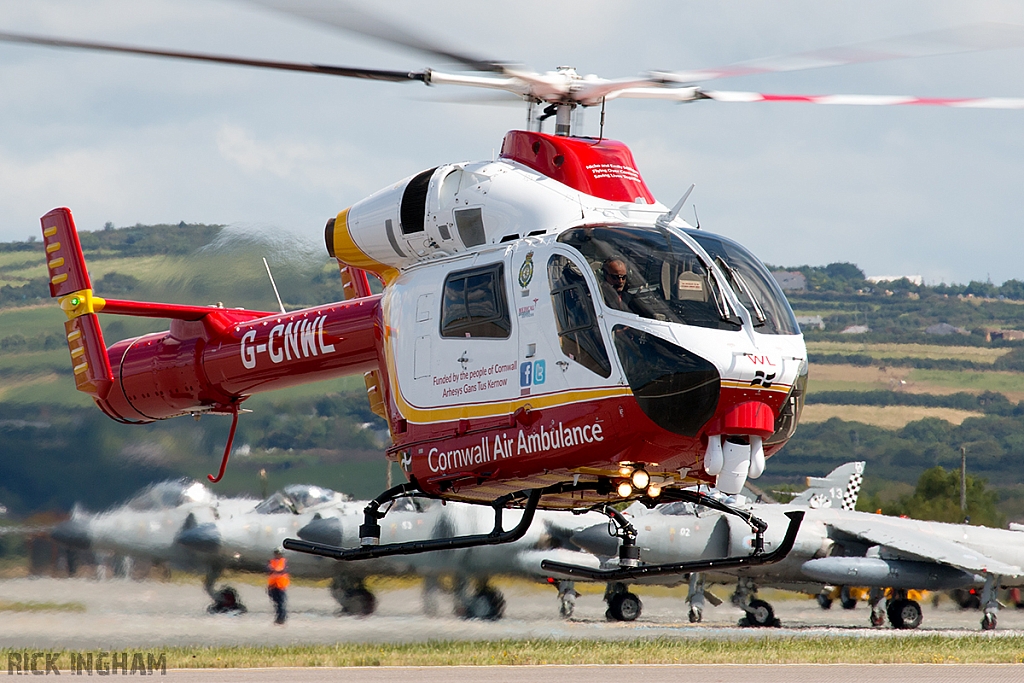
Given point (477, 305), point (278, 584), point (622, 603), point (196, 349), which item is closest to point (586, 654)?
point (278, 584)

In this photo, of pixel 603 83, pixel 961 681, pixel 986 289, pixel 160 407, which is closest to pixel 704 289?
pixel 603 83

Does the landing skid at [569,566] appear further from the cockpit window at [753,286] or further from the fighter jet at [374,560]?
the fighter jet at [374,560]

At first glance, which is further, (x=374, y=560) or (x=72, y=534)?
(x=374, y=560)

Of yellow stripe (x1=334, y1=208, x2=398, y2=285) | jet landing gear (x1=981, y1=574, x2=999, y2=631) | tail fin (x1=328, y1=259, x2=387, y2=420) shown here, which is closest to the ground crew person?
tail fin (x1=328, y1=259, x2=387, y2=420)

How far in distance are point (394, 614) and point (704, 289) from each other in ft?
31.5

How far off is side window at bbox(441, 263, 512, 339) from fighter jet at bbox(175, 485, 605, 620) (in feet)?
25.2

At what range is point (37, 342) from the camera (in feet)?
64.2

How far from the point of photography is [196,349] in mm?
14273

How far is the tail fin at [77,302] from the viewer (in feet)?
47.9

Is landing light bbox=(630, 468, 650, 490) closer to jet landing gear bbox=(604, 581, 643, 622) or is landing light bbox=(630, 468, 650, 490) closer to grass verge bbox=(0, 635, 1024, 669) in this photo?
grass verge bbox=(0, 635, 1024, 669)

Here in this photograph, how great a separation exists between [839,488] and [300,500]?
17753 mm

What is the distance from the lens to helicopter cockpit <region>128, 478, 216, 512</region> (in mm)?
17406

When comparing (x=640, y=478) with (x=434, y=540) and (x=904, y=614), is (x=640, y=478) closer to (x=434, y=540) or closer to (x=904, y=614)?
(x=434, y=540)

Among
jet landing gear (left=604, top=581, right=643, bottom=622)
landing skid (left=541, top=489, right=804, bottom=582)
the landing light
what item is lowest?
jet landing gear (left=604, top=581, right=643, bottom=622)
